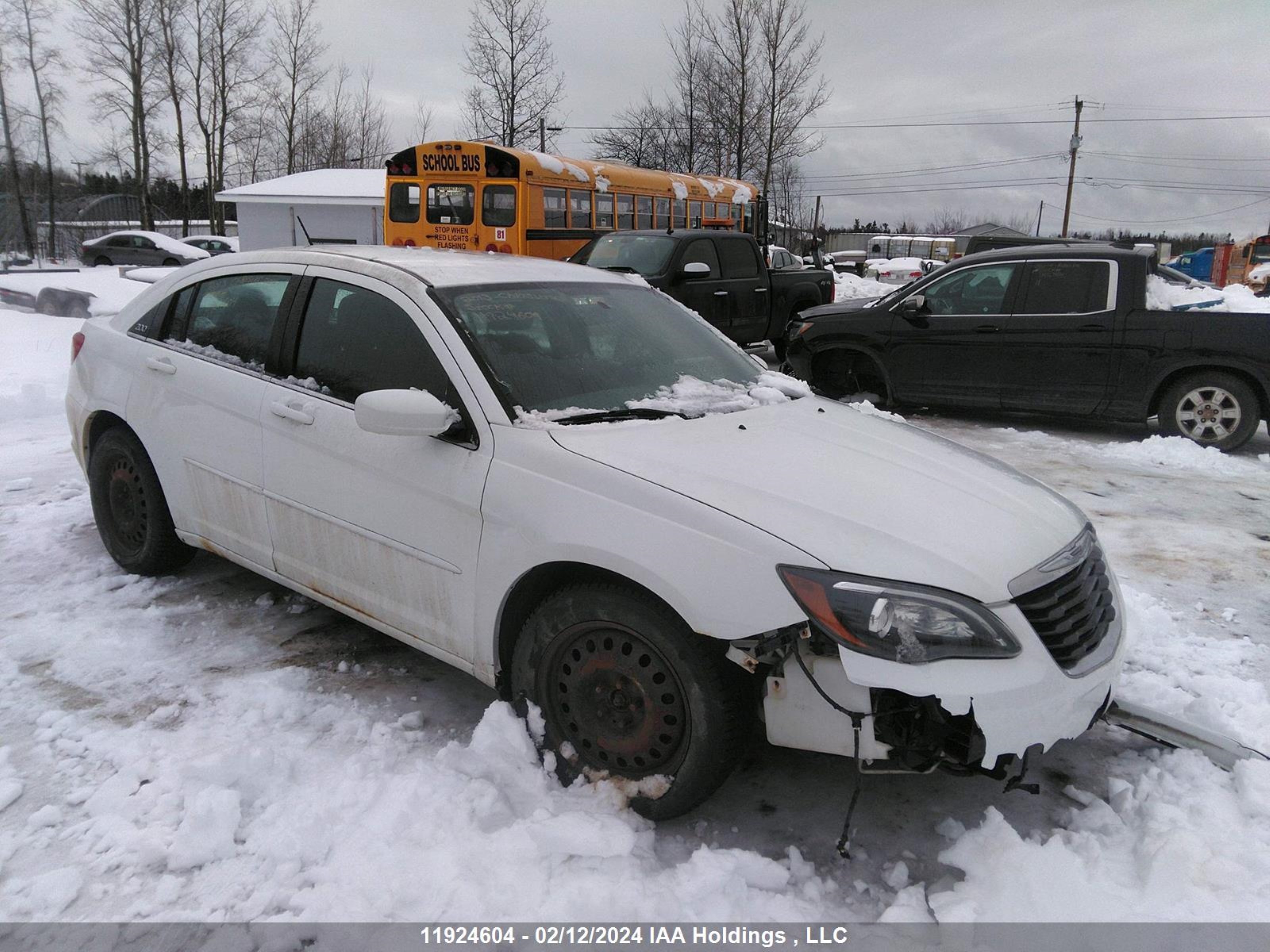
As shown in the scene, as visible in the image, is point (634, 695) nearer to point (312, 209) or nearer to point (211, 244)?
point (312, 209)

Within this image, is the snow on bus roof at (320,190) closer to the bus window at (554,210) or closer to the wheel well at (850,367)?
the bus window at (554,210)

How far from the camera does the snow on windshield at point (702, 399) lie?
304cm

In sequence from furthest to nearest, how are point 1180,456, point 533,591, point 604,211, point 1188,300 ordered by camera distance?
point 604,211 → point 1188,300 → point 1180,456 → point 533,591

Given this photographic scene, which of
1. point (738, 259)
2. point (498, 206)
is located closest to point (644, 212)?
point (498, 206)

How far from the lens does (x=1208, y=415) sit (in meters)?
7.91

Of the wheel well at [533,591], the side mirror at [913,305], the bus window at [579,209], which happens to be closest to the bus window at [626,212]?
the bus window at [579,209]

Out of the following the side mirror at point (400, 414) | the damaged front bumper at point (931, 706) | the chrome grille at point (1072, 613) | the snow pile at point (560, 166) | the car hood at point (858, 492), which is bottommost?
the damaged front bumper at point (931, 706)

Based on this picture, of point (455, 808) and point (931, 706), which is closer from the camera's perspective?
point (931, 706)

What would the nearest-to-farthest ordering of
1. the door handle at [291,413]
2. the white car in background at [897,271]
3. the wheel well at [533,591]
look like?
the wheel well at [533,591], the door handle at [291,413], the white car in background at [897,271]

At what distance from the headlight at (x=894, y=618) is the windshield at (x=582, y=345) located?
1.18 meters

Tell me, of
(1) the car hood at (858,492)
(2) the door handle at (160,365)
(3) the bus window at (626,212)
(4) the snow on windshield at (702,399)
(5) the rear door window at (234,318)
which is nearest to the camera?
(1) the car hood at (858,492)

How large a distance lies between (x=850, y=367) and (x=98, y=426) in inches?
287

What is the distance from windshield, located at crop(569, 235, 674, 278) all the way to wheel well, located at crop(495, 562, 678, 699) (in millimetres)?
8100

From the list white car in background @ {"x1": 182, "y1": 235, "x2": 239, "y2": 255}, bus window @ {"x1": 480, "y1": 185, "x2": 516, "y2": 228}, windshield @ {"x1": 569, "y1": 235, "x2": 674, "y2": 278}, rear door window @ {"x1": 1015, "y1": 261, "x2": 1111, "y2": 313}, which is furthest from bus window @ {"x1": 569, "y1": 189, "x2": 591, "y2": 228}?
white car in background @ {"x1": 182, "y1": 235, "x2": 239, "y2": 255}
